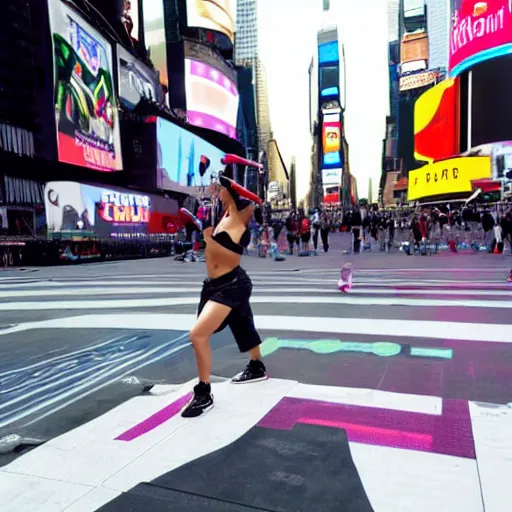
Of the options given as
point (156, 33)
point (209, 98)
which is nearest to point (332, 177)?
point (209, 98)

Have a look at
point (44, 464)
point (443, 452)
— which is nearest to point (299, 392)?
point (443, 452)

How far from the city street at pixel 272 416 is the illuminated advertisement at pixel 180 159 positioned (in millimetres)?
34790

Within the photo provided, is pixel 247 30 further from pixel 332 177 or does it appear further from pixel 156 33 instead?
pixel 156 33

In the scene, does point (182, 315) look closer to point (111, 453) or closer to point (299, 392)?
point (299, 392)

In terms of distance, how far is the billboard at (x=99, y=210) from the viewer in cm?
2680

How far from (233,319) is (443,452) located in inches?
65.6

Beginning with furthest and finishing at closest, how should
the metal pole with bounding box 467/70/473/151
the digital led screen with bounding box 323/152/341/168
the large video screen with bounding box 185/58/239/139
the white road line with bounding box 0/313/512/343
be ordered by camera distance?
1. the digital led screen with bounding box 323/152/341/168
2. the metal pole with bounding box 467/70/473/151
3. the large video screen with bounding box 185/58/239/139
4. the white road line with bounding box 0/313/512/343

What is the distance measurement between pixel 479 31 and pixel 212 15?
31141 millimetres

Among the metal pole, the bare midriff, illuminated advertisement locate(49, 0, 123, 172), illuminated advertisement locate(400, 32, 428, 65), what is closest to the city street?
the bare midriff

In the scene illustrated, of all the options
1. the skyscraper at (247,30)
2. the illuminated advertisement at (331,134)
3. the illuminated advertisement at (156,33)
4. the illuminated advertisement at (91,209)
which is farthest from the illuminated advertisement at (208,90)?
the illuminated advertisement at (331,134)

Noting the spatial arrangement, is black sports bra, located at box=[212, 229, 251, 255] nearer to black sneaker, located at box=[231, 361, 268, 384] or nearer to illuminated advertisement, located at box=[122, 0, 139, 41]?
black sneaker, located at box=[231, 361, 268, 384]

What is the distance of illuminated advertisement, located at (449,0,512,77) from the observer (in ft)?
169

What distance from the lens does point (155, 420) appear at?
3096mm

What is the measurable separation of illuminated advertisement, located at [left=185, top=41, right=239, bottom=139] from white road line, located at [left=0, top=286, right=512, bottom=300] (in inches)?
1823
